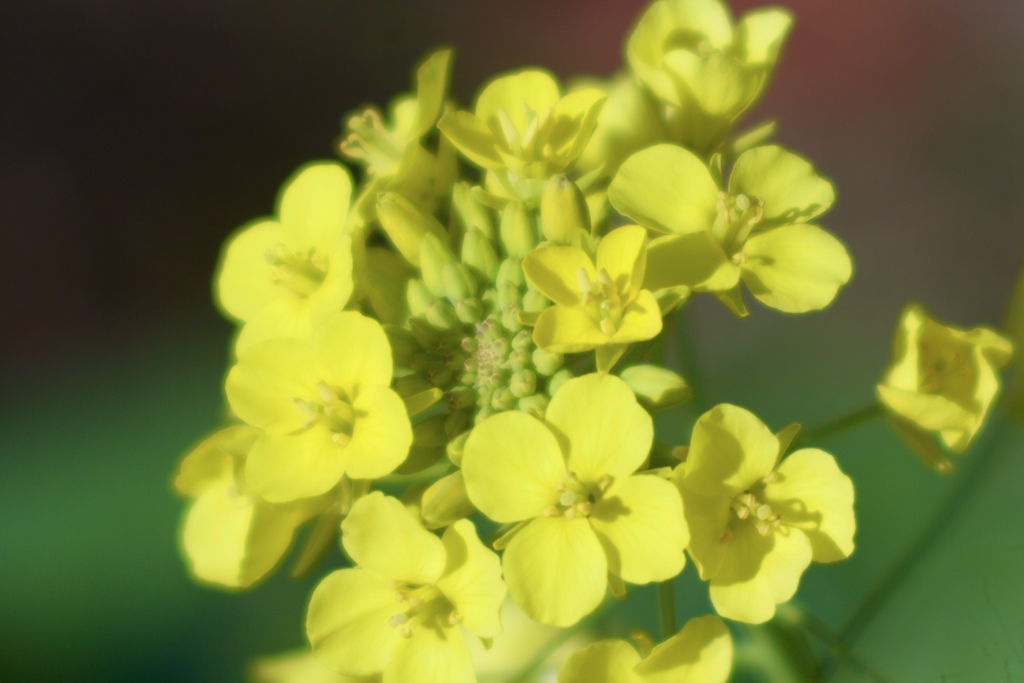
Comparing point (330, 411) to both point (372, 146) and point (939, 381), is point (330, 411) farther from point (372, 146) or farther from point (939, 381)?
point (939, 381)

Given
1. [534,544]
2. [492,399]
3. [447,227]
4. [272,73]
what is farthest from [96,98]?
[534,544]

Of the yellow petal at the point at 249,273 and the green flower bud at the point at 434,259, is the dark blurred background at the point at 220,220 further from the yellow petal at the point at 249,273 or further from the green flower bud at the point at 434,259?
the green flower bud at the point at 434,259

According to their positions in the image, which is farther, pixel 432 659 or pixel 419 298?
pixel 419 298

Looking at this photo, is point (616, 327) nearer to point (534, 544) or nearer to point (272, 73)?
point (534, 544)

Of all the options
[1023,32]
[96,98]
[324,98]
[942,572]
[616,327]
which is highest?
[96,98]

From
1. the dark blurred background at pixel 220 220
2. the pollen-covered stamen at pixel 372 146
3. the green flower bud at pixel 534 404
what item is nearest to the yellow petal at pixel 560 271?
the green flower bud at pixel 534 404

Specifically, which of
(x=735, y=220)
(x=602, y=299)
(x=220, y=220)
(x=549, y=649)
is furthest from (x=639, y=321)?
(x=220, y=220)
